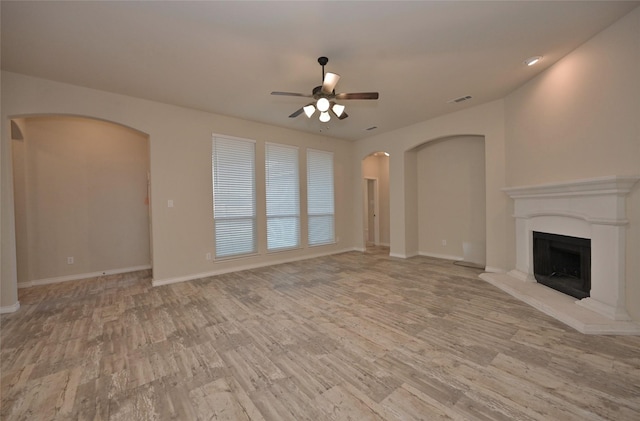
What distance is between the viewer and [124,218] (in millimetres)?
5125

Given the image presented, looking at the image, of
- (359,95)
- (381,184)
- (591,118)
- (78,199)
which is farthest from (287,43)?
(381,184)

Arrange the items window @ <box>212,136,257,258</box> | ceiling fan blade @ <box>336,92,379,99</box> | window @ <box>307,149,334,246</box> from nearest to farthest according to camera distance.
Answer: ceiling fan blade @ <box>336,92,379,99</box>
window @ <box>212,136,257,258</box>
window @ <box>307,149,334,246</box>

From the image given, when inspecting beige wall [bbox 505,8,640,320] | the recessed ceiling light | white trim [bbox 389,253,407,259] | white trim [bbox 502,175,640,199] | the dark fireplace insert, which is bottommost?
white trim [bbox 389,253,407,259]

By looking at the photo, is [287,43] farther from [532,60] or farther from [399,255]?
[399,255]

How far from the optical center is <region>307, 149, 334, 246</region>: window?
20.3 ft

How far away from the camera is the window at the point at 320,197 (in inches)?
243

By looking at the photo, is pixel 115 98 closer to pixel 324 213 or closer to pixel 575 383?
pixel 324 213

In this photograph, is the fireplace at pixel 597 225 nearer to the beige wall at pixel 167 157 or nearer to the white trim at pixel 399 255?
the white trim at pixel 399 255

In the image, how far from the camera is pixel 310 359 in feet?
6.86

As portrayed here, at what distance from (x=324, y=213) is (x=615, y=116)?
197 inches

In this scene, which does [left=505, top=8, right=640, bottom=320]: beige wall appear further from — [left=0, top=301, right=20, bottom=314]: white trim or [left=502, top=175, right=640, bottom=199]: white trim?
[left=0, top=301, right=20, bottom=314]: white trim

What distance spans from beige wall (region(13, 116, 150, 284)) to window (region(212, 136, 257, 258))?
151 centimetres

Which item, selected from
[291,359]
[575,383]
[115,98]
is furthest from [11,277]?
[575,383]

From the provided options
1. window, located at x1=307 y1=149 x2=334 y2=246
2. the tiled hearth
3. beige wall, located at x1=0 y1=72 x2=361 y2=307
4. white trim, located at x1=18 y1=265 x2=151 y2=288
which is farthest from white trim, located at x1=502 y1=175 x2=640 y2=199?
white trim, located at x1=18 y1=265 x2=151 y2=288
